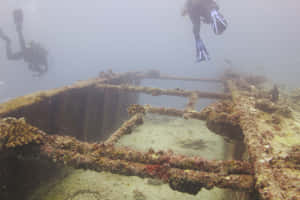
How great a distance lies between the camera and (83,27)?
166 m

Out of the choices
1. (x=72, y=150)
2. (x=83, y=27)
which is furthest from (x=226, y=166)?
(x=83, y=27)

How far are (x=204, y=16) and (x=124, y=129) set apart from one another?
5378mm

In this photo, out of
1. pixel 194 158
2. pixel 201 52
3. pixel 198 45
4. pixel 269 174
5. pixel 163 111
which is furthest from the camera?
pixel 198 45

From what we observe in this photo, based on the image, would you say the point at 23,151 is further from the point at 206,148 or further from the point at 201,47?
the point at 201,47

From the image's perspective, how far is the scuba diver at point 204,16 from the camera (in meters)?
5.68

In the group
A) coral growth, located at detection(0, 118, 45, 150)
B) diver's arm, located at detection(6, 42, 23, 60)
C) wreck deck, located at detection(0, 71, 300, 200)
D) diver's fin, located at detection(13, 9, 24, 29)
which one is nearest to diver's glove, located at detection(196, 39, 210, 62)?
wreck deck, located at detection(0, 71, 300, 200)

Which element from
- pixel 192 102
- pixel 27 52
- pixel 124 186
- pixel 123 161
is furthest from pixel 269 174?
pixel 27 52

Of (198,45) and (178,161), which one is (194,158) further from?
(198,45)

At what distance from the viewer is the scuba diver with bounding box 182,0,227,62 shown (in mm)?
5684

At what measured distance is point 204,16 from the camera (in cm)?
664

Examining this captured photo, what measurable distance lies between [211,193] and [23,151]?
232cm

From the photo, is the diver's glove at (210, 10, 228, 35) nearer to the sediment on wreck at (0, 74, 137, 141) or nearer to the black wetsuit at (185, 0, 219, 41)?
the black wetsuit at (185, 0, 219, 41)

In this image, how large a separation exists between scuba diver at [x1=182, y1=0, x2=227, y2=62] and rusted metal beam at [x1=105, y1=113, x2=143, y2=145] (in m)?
3.28

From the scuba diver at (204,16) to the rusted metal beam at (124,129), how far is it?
3279 mm
